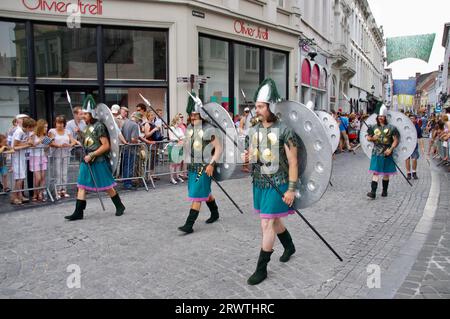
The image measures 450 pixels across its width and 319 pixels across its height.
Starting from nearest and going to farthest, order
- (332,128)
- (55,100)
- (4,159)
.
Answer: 1. (4,159)
2. (332,128)
3. (55,100)

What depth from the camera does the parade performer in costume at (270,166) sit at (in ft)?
14.0

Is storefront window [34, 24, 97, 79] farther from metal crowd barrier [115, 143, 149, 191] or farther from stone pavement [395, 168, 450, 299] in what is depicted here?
stone pavement [395, 168, 450, 299]

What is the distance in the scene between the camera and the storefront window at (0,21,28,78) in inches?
498

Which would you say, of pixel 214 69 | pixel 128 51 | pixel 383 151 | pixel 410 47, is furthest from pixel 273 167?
pixel 410 47

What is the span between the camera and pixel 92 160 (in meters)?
6.75

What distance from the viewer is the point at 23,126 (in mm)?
8156

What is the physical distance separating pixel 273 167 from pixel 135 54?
11170mm

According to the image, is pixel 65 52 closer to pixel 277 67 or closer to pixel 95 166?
pixel 95 166

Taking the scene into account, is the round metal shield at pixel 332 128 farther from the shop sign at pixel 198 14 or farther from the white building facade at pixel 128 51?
the shop sign at pixel 198 14

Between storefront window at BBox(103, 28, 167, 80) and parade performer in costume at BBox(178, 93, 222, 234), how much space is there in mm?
8623

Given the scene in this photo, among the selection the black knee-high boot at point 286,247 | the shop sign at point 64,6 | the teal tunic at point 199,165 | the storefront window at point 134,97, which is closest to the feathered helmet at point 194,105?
the teal tunic at point 199,165

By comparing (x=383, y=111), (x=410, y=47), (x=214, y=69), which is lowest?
(x=383, y=111)
